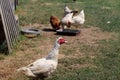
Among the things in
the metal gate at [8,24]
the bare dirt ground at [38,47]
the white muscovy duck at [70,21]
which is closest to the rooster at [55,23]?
the white muscovy duck at [70,21]

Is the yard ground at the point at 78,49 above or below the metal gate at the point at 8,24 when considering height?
below

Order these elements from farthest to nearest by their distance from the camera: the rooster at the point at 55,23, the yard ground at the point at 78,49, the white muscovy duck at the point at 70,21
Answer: the rooster at the point at 55,23, the white muscovy duck at the point at 70,21, the yard ground at the point at 78,49

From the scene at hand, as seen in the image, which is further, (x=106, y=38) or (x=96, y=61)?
(x=106, y=38)

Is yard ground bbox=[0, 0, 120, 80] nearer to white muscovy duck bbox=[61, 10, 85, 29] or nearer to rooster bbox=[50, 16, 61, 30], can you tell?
white muscovy duck bbox=[61, 10, 85, 29]

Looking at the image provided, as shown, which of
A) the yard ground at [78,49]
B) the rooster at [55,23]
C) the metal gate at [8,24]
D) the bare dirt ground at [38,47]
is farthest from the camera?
the rooster at [55,23]

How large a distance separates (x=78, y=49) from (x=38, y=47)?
113 centimetres

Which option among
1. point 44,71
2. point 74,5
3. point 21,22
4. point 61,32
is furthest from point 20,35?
point 74,5

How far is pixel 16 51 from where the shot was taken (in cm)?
937

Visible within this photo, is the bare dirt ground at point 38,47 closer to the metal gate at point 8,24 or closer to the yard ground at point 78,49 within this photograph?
the yard ground at point 78,49

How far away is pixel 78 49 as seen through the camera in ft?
32.4

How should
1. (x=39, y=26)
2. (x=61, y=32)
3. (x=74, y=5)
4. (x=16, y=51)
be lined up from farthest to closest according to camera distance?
(x=74, y=5), (x=39, y=26), (x=61, y=32), (x=16, y=51)

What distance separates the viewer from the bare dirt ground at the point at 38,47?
8.03 metres

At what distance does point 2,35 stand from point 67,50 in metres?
1.82

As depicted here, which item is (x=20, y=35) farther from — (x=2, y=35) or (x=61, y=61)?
(x=61, y=61)
